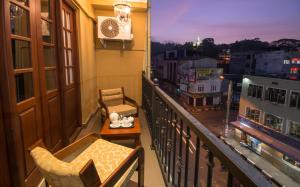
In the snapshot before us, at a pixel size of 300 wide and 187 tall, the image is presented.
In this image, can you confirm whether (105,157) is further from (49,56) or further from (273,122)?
(273,122)

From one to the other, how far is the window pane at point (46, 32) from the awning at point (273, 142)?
11841 mm

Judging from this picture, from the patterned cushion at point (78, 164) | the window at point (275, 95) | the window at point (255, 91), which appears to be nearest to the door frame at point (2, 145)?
the patterned cushion at point (78, 164)

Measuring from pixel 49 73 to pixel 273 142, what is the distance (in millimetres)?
12431

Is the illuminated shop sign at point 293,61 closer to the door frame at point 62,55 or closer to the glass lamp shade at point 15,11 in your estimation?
the door frame at point 62,55

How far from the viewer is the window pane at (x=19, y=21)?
1512 mm

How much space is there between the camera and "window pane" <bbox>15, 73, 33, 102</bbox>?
Result: 159 centimetres

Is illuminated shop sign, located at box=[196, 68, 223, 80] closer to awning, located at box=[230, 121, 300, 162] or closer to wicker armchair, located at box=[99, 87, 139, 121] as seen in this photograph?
awning, located at box=[230, 121, 300, 162]

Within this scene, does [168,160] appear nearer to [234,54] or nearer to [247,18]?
[234,54]

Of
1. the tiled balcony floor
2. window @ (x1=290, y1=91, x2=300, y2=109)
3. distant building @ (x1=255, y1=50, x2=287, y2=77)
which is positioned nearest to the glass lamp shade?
the tiled balcony floor

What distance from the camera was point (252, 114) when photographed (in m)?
12.6

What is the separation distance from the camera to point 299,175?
8.89m

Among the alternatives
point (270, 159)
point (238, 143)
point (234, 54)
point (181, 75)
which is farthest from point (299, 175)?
point (234, 54)

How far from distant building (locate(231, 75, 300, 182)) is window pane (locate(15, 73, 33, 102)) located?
1179 cm

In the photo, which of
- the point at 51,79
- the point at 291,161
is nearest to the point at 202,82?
the point at 291,161
